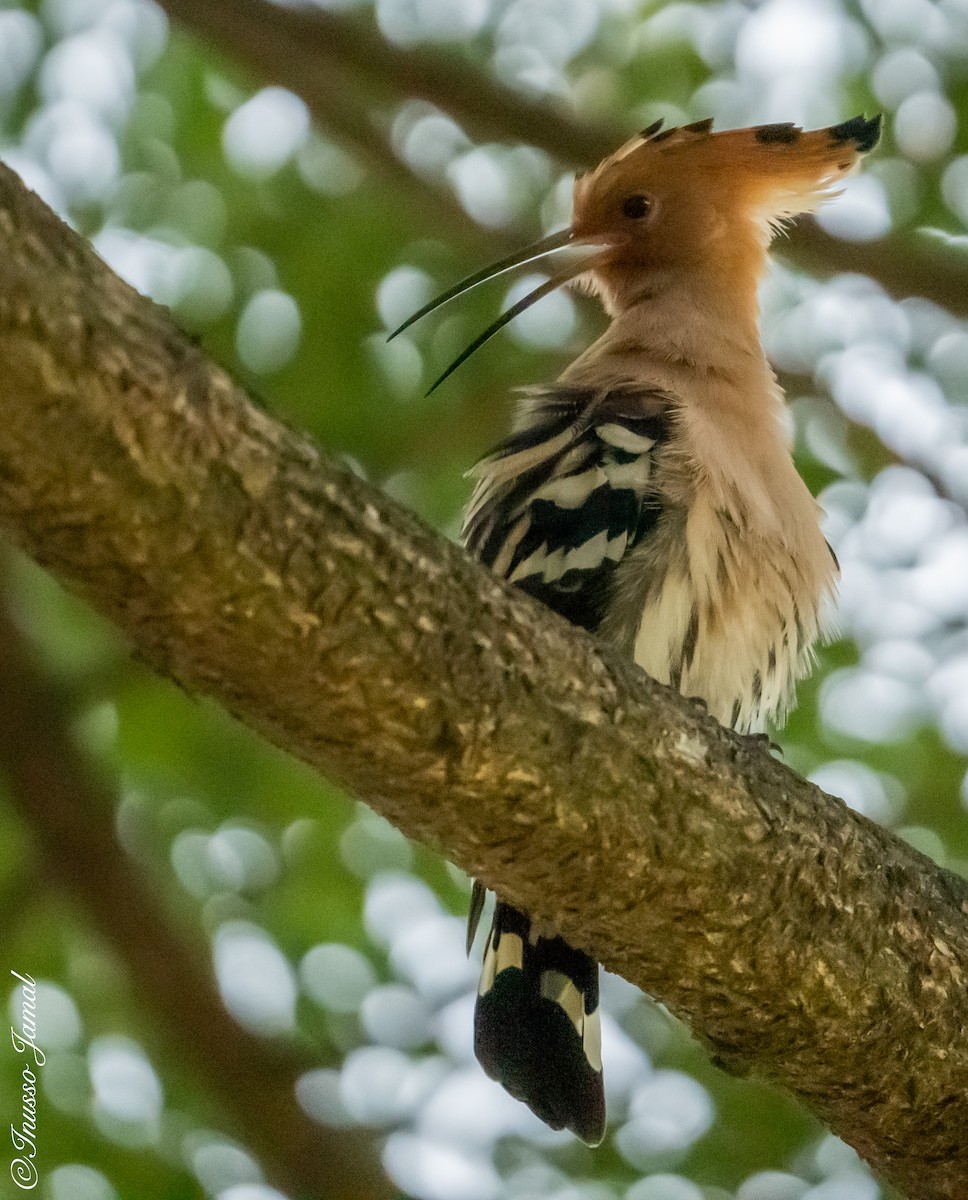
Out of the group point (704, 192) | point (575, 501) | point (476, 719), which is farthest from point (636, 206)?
point (476, 719)

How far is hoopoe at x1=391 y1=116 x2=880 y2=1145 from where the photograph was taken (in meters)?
2.38

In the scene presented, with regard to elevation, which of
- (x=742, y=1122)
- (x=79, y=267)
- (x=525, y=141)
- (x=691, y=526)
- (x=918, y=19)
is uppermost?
(x=918, y=19)

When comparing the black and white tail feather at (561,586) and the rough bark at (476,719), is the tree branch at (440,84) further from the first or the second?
the rough bark at (476,719)

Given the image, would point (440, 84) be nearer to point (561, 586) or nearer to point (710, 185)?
point (710, 185)

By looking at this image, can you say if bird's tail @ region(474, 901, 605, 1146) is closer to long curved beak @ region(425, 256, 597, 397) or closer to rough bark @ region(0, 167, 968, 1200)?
rough bark @ region(0, 167, 968, 1200)

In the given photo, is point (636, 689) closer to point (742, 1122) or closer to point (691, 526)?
point (691, 526)

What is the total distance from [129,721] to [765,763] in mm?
1942

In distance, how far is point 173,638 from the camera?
4.70ft

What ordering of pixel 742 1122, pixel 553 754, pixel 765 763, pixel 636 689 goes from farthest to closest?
pixel 742 1122, pixel 765 763, pixel 636 689, pixel 553 754

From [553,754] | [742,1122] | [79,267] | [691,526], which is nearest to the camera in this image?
[79,267]

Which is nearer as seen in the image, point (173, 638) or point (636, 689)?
point (173, 638)

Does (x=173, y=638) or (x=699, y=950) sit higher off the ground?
(x=699, y=950)

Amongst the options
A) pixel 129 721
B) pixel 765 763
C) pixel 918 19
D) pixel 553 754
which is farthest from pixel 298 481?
pixel 918 19

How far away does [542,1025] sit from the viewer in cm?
236
